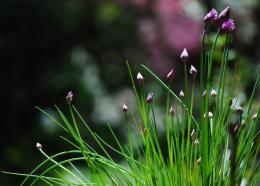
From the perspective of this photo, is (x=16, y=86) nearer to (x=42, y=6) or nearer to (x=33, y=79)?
(x=33, y=79)

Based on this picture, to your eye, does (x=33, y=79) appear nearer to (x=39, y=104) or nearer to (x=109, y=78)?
(x=39, y=104)

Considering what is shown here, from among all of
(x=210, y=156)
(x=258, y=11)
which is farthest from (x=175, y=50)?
(x=210, y=156)

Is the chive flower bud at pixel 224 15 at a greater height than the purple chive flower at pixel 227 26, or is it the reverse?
the chive flower bud at pixel 224 15

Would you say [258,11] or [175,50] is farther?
[175,50]

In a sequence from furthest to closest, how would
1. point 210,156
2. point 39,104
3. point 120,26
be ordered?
point 120,26, point 39,104, point 210,156

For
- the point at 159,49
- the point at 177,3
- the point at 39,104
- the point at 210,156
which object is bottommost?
the point at 39,104

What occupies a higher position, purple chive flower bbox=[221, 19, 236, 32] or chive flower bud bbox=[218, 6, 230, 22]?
chive flower bud bbox=[218, 6, 230, 22]

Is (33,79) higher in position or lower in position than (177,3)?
lower

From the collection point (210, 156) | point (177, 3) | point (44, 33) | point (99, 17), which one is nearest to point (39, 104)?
point (44, 33)

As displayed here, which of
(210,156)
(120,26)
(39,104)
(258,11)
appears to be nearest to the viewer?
(210,156)
